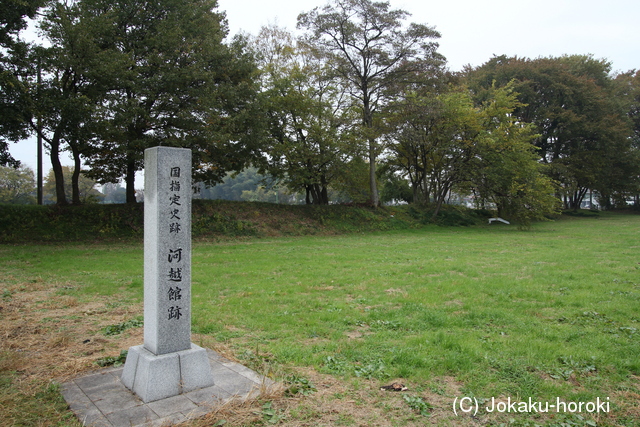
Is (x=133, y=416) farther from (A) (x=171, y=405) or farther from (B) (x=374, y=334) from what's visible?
(B) (x=374, y=334)

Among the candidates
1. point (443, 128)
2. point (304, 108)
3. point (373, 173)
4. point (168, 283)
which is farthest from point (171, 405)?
point (443, 128)

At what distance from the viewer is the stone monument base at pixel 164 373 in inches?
150

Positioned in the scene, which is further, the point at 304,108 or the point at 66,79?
the point at 304,108

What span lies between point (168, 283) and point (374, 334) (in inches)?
111

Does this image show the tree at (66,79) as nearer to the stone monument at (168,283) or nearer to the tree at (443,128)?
the stone monument at (168,283)

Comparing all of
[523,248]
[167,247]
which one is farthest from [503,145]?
[167,247]

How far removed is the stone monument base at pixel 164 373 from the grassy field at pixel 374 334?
61 cm

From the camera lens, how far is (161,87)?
16.3m

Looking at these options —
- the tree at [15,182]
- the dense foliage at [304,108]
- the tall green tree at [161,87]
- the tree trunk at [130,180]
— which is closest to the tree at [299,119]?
the dense foliage at [304,108]

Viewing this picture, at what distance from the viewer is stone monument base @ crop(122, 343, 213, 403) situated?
3.82 meters

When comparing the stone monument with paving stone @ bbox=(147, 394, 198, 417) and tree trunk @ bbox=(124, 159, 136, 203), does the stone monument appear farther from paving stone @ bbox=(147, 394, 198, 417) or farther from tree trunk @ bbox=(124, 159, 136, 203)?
tree trunk @ bbox=(124, 159, 136, 203)

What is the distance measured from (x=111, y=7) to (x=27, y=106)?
576cm

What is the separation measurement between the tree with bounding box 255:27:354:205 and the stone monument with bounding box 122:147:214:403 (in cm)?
1798

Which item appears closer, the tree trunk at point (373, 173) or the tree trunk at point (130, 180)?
the tree trunk at point (130, 180)
